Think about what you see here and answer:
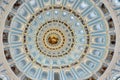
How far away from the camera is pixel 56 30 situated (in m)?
29.5

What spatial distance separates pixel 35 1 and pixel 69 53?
6.43 metres

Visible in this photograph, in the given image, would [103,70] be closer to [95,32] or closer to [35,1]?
[95,32]

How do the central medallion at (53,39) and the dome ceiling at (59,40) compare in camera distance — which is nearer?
the dome ceiling at (59,40)

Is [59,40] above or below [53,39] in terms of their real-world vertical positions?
below

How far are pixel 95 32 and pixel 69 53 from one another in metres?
3.66

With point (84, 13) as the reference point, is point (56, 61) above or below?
below

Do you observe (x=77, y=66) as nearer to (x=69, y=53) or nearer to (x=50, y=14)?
(x=69, y=53)

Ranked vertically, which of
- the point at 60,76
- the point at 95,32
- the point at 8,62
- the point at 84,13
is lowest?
the point at 60,76

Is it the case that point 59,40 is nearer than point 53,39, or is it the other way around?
point 53,39

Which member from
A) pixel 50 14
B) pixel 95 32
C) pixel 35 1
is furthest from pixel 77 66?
pixel 35 1

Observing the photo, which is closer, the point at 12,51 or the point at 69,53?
the point at 12,51

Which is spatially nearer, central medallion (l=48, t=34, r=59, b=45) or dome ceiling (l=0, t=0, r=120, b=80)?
dome ceiling (l=0, t=0, r=120, b=80)

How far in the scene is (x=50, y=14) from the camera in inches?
1105

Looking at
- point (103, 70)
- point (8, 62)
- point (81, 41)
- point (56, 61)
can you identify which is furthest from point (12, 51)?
point (103, 70)
